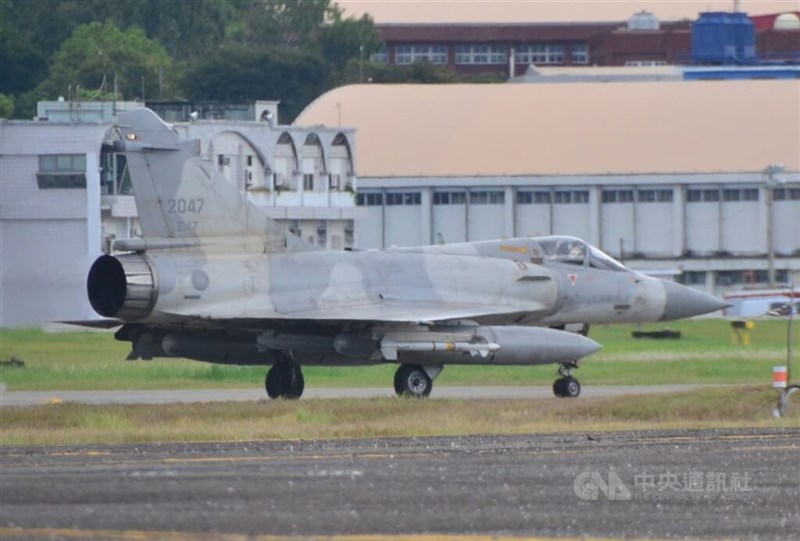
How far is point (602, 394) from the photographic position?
30016 mm

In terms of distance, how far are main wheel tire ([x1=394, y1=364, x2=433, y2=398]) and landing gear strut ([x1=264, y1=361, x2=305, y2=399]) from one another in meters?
1.55

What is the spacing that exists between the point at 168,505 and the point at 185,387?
19.2m

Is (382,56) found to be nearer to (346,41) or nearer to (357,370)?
(346,41)

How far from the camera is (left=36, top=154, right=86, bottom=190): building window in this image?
58.3 m

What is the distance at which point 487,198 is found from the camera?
8200 cm

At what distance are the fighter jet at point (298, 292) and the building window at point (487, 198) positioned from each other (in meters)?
50.8

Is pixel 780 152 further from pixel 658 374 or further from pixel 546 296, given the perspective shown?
pixel 546 296

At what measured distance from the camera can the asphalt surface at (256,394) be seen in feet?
92.9

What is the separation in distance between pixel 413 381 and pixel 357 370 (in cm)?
926

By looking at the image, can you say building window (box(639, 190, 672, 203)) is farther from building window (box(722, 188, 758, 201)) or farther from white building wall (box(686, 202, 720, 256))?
building window (box(722, 188, 758, 201))

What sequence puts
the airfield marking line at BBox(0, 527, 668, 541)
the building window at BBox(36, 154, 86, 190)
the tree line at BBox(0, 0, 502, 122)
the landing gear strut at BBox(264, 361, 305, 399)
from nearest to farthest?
the airfield marking line at BBox(0, 527, 668, 541)
the landing gear strut at BBox(264, 361, 305, 399)
the building window at BBox(36, 154, 86, 190)
the tree line at BBox(0, 0, 502, 122)

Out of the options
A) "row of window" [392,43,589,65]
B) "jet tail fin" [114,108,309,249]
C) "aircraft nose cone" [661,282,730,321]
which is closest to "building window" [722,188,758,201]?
"aircraft nose cone" [661,282,730,321]

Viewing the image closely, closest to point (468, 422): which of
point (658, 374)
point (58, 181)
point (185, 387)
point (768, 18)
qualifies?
point (185, 387)

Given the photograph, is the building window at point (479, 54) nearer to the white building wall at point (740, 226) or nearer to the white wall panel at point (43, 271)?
the white building wall at point (740, 226)
